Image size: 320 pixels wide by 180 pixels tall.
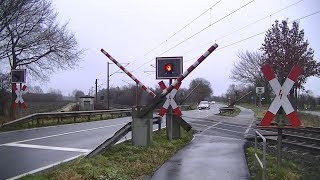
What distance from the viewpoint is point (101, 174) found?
29.2 feet

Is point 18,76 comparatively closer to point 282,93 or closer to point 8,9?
point 8,9

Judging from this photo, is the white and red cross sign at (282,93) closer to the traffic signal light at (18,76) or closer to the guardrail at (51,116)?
the guardrail at (51,116)

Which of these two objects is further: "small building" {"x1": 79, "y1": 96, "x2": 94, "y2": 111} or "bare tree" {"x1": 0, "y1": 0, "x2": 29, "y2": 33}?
"small building" {"x1": 79, "y1": 96, "x2": 94, "y2": 111}

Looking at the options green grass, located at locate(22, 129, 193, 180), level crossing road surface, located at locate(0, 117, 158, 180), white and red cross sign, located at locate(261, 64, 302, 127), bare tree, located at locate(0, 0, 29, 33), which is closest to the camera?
green grass, located at locate(22, 129, 193, 180)

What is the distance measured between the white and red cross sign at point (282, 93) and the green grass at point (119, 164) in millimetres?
2962

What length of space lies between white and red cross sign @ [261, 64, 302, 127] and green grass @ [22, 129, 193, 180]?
2962mm

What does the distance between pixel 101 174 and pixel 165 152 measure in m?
4.47

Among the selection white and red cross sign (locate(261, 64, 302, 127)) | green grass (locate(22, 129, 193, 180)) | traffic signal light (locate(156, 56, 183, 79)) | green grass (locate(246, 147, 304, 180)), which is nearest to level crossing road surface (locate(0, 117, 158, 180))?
green grass (locate(22, 129, 193, 180))

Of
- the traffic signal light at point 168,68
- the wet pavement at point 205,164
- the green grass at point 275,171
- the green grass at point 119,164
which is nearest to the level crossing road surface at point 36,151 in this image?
the green grass at point 119,164

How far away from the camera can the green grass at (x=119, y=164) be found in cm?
858

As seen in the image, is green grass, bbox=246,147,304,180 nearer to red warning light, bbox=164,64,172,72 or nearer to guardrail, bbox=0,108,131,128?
red warning light, bbox=164,64,172,72

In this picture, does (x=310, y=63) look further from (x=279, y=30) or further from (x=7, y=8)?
(x=7, y=8)

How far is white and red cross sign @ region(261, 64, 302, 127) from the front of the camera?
355 inches

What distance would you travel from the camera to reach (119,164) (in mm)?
10430
